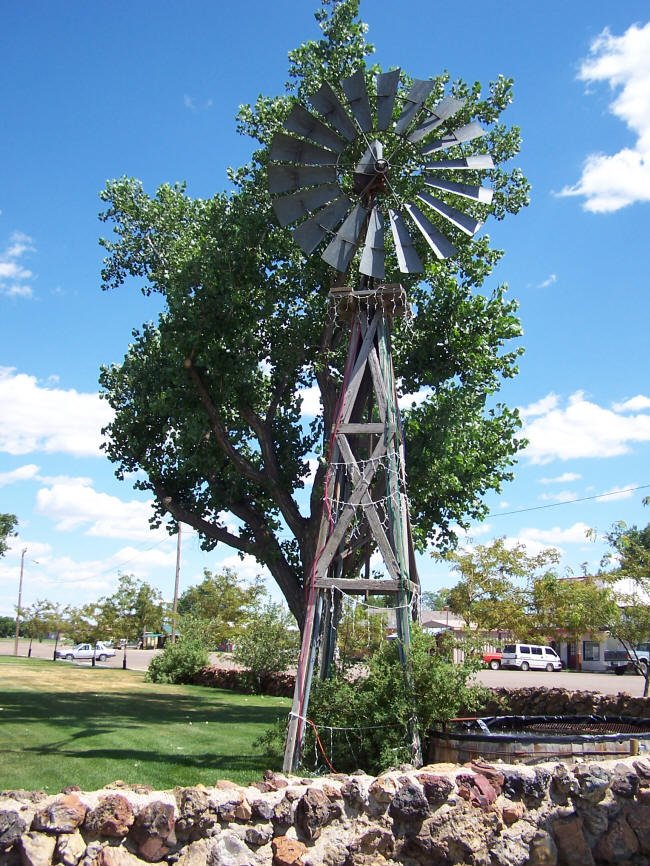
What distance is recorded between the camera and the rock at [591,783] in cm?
643

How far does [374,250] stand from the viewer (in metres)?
11.3

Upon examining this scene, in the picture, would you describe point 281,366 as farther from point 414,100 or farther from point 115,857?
point 115,857

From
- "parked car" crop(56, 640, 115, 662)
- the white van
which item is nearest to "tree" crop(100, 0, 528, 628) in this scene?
the white van

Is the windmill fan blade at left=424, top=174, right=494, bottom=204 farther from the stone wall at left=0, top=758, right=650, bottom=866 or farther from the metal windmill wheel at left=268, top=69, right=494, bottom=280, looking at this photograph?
the stone wall at left=0, top=758, right=650, bottom=866

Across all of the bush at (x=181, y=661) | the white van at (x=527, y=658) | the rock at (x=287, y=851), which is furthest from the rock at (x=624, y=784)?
the white van at (x=527, y=658)

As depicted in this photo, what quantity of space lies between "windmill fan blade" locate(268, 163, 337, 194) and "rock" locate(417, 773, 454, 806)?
873cm

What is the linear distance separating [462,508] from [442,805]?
11737 mm

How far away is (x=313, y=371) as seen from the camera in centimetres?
1873

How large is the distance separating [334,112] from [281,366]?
7.47 metres

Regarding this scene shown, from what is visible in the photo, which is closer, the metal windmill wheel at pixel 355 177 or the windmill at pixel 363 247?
the windmill at pixel 363 247

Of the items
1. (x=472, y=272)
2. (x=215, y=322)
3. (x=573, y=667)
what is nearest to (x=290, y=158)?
(x=215, y=322)

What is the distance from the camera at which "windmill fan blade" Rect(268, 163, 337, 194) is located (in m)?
11.6

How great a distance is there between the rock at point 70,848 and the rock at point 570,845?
12.4 ft

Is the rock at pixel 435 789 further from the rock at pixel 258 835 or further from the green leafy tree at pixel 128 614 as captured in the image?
the green leafy tree at pixel 128 614
